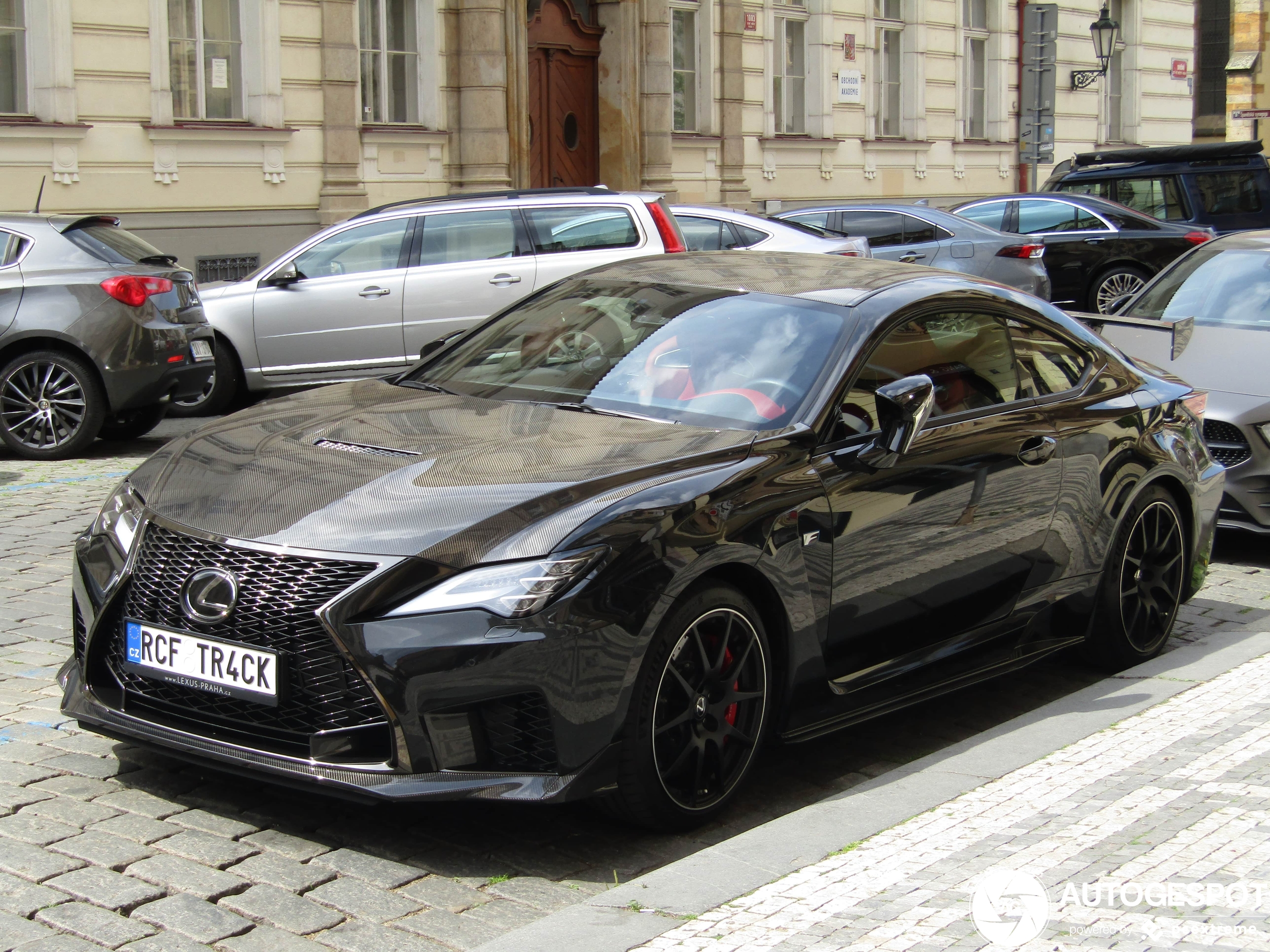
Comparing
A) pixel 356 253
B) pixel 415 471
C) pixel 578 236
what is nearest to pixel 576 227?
pixel 578 236

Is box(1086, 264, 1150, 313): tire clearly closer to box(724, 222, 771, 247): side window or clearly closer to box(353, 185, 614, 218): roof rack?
box(724, 222, 771, 247): side window

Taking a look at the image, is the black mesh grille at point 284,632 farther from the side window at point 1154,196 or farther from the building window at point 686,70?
the building window at point 686,70

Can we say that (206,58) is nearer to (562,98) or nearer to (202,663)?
(562,98)

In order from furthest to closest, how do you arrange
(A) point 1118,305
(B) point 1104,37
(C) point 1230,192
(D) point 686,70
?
(B) point 1104,37, (D) point 686,70, (C) point 1230,192, (A) point 1118,305

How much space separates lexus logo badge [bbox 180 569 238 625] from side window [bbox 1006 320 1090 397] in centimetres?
288

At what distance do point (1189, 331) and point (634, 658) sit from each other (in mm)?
5218

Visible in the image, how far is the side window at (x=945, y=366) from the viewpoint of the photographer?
4.94 metres

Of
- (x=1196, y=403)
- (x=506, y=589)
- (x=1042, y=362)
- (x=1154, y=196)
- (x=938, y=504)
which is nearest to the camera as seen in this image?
(x=506, y=589)

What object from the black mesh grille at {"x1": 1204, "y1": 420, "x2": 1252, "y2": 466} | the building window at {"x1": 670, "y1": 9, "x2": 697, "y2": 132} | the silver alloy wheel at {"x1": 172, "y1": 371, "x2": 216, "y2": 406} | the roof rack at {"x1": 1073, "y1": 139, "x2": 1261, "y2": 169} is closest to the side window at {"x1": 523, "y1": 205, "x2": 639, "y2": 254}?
the silver alloy wheel at {"x1": 172, "y1": 371, "x2": 216, "y2": 406}

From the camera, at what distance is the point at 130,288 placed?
34.4ft

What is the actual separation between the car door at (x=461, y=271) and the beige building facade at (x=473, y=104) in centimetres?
558

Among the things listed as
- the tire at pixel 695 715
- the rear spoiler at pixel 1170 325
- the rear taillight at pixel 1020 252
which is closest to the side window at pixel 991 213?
the rear taillight at pixel 1020 252

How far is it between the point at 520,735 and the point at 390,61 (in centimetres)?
1659

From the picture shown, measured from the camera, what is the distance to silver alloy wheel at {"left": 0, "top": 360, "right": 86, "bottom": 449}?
10.4 meters
